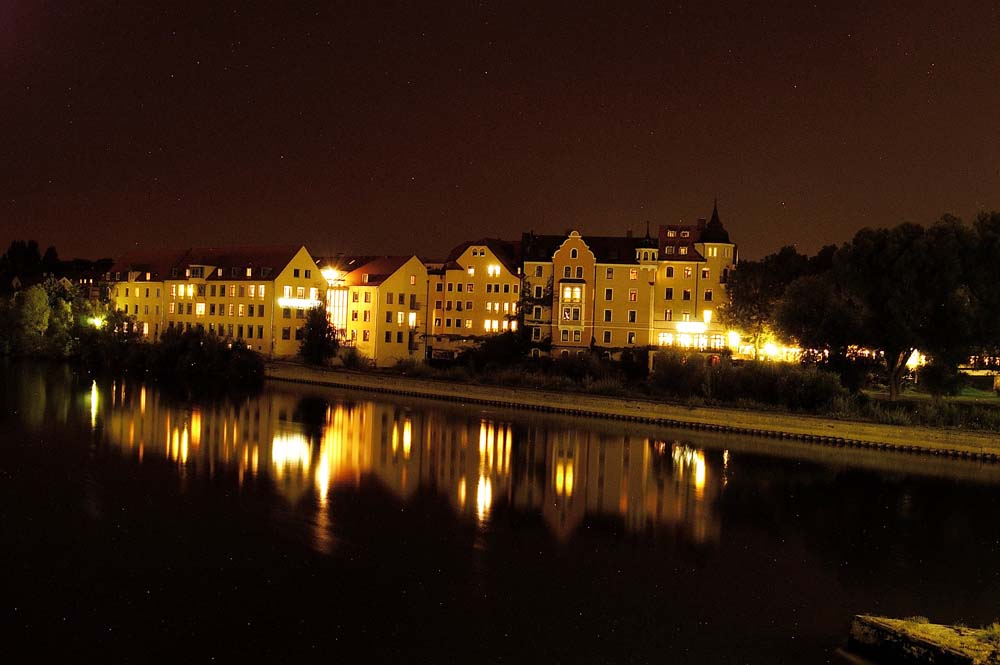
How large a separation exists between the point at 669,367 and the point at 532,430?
36.8ft

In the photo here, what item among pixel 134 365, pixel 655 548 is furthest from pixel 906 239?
pixel 134 365

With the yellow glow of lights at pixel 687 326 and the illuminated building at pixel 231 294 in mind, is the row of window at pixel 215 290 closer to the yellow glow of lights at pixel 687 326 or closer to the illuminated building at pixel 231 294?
the illuminated building at pixel 231 294

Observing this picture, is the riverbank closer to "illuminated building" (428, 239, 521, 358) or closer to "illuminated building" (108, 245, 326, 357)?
A: "illuminated building" (428, 239, 521, 358)

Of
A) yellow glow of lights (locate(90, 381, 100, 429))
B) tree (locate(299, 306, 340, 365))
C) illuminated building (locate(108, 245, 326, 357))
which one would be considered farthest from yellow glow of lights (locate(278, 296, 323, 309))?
yellow glow of lights (locate(90, 381, 100, 429))

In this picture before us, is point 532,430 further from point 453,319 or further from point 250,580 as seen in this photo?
point 453,319

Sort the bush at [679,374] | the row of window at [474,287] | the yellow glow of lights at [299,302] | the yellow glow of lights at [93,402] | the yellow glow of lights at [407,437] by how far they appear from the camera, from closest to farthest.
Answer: the yellow glow of lights at [407,437]
the yellow glow of lights at [93,402]
the bush at [679,374]
the row of window at [474,287]
the yellow glow of lights at [299,302]

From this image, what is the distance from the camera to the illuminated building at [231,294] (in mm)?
61969

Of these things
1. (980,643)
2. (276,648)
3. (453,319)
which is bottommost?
(276,648)

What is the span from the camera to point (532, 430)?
3569 cm

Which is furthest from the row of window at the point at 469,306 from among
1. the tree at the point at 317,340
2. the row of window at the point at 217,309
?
the row of window at the point at 217,309

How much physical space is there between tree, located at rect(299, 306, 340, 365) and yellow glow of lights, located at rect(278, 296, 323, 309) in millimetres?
5790

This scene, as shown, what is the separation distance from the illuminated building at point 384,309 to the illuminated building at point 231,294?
2418mm

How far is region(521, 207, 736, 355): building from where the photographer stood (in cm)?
5606

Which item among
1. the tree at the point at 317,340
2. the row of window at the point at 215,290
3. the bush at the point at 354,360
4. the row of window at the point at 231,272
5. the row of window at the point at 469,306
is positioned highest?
the row of window at the point at 231,272
